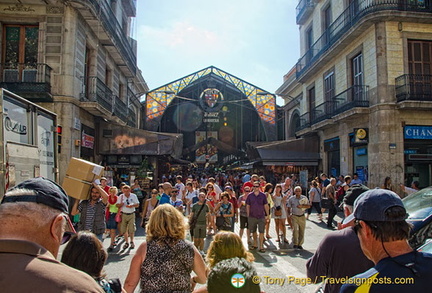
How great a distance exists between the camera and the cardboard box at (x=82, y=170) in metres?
6.55

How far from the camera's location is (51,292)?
134 cm

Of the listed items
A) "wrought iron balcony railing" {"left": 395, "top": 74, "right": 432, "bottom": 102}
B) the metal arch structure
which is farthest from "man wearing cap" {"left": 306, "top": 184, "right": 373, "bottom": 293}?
the metal arch structure

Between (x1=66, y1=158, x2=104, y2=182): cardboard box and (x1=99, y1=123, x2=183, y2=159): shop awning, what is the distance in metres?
10.6

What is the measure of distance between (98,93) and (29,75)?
11.5ft

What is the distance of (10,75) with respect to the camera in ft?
46.6

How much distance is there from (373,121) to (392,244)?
15728 millimetres

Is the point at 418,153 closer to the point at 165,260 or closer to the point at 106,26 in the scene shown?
the point at 165,260

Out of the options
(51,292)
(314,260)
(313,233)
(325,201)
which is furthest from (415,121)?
(51,292)

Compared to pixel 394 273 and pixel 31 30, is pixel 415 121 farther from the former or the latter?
pixel 31 30

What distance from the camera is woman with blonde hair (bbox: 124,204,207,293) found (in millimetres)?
3082

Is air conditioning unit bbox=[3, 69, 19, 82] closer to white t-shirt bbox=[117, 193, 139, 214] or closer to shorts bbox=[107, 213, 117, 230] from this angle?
white t-shirt bbox=[117, 193, 139, 214]

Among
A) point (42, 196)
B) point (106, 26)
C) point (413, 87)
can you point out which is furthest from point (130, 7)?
point (42, 196)

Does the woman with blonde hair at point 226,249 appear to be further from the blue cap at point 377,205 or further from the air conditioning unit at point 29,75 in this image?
the air conditioning unit at point 29,75

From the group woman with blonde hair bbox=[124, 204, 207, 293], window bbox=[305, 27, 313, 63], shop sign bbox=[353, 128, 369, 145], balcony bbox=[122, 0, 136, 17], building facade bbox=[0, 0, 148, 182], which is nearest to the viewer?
woman with blonde hair bbox=[124, 204, 207, 293]
